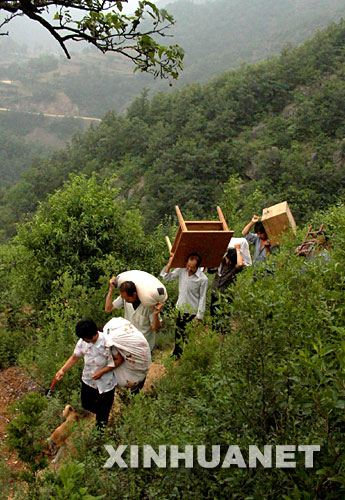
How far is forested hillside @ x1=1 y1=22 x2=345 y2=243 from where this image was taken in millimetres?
18469

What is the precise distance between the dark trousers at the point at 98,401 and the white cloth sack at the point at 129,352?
15 cm

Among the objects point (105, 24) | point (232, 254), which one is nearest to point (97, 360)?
point (232, 254)

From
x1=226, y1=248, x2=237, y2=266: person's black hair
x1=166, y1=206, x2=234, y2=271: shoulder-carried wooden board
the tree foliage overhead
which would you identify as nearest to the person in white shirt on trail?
x1=166, y1=206, x2=234, y2=271: shoulder-carried wooden board

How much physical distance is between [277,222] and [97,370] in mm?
2827

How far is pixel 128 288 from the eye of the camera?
3.60 meters

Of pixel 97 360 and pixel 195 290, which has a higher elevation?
pixel 97 360

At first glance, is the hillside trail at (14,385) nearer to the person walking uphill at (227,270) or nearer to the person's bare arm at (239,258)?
the person walking uphill at (227,270)

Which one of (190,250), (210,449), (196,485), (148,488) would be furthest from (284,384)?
(190,250)

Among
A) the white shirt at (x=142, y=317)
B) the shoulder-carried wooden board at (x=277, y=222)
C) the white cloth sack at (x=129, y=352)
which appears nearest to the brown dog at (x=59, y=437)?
the white cloth sack at (x=129, y=352)

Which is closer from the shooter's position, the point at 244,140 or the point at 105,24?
the point at 105,24

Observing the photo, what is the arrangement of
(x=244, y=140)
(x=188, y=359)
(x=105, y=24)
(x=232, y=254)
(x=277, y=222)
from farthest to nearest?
(x=244, y=140)
(x=277, y=222)
(x=232, y=254)
(x=188, y=359)
(x=105, y=24)

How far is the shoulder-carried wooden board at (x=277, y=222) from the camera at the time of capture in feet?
16.3

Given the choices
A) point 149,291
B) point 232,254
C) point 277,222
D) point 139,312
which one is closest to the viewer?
point 149,291

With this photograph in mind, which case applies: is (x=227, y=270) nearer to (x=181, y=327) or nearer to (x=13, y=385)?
(x=181, y=327)
